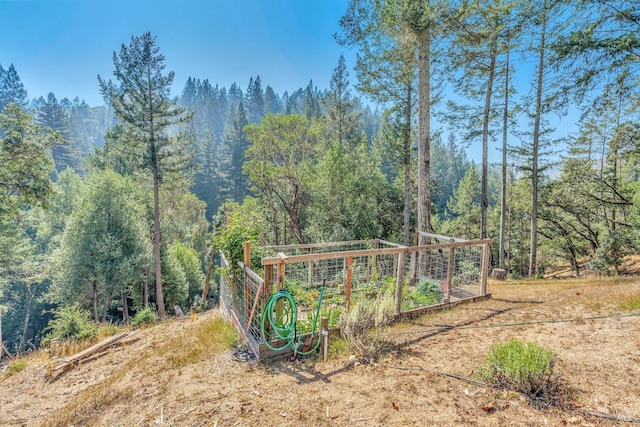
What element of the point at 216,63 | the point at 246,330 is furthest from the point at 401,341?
the point at 216,63

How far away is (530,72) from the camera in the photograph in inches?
483

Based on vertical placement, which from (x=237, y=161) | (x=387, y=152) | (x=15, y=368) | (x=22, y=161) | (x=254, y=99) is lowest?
(x=15, y=368)

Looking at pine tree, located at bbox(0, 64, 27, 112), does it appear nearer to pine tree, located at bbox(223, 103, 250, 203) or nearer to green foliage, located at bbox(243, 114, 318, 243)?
pine tree, located at bbox(223, 103, 250, 203)

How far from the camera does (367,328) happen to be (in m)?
3.91

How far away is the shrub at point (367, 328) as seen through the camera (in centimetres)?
360

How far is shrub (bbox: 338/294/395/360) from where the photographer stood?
11.8 feet

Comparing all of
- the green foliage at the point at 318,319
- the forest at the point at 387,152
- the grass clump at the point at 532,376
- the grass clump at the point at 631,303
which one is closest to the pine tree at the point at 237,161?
the forest at the point at 387,152

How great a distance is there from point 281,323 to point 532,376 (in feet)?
8.79

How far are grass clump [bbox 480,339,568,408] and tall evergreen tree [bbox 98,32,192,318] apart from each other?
50.2 ft

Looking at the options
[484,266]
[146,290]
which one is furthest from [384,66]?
[146,290]

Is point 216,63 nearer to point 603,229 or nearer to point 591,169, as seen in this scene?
point 591,169

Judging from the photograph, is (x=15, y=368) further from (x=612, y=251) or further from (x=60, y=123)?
(x=60, y=123)

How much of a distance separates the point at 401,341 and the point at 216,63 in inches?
1162

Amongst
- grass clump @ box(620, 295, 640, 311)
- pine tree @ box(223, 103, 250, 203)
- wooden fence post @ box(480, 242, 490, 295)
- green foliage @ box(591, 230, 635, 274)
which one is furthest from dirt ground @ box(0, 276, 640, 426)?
pine tree @ box(223, 103, 250, 203)
